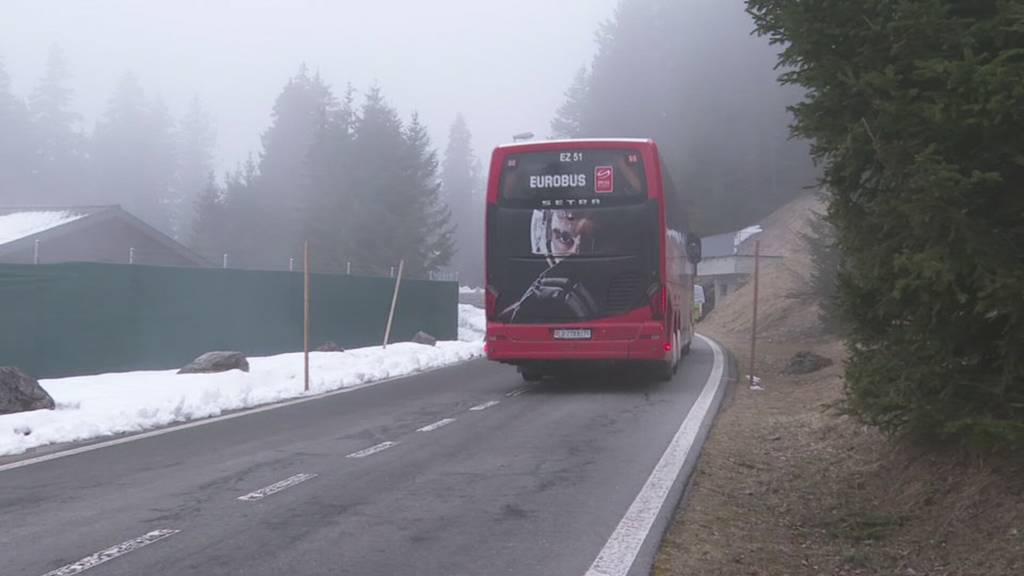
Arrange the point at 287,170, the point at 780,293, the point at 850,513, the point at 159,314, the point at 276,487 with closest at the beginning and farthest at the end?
the point at 850,513, the point at 276,487, the point at 159,314, the point at 780,293, the point at 287,170

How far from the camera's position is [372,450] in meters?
9.84

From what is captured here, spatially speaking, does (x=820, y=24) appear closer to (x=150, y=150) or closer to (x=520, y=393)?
(x=520, y=393)

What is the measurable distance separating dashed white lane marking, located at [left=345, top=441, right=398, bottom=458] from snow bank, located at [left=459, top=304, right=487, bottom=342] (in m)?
32.2

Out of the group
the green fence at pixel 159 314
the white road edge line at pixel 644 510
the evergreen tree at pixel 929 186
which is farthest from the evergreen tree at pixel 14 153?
the evergreen tree at pixel 929 186

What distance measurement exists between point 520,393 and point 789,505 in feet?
28.7

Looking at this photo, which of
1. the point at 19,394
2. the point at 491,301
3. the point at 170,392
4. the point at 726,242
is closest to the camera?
the point at 19,394

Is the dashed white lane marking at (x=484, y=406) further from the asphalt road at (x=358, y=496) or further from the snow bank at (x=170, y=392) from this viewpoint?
the snow bank at (x=170, y=392)

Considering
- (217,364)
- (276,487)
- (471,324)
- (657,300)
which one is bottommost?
(471,324)

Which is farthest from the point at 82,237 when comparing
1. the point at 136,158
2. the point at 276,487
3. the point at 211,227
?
the point at 136,158

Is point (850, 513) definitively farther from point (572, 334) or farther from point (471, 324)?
point (471, 324)

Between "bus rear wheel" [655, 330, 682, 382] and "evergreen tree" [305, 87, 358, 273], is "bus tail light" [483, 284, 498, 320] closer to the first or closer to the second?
"bus rear wheel" [655, 330, 682, 382]

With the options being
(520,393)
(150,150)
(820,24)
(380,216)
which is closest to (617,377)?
(520,393)

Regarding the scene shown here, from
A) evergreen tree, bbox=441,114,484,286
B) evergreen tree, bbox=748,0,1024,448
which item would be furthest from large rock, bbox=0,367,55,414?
evergreen tree, bbox=441,114,484,286

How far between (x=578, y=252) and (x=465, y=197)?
347 feet
